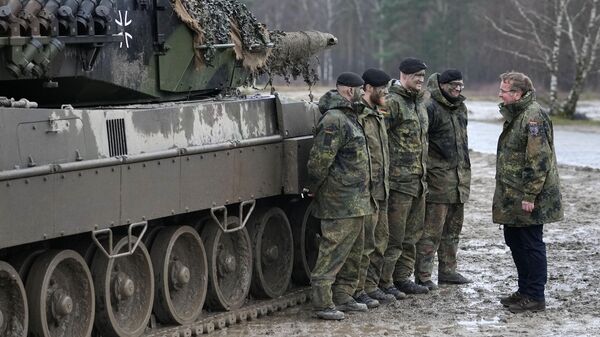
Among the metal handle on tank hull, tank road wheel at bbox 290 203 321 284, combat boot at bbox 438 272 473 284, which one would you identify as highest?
the metal handle on tank hull

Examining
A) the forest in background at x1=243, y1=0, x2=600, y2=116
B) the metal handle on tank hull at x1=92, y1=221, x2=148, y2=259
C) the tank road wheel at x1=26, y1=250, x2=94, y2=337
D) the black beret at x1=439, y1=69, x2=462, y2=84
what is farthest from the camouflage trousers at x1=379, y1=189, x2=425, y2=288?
the forest in background at x1=243, y1=0, x2=600, y2=116

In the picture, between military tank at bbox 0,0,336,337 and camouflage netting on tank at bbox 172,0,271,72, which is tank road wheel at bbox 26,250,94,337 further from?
camouflage netting on tank at bbox 172,0,271,72

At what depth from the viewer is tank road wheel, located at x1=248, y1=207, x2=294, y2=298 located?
38.2ft

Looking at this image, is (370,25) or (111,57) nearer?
(111,57)

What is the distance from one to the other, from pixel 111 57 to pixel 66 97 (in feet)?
1.51

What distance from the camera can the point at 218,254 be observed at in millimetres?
11203

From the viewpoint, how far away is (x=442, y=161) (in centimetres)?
1228

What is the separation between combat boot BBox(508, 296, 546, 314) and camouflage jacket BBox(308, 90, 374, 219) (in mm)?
1502

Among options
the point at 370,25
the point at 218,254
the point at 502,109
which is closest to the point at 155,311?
the point at 218,254

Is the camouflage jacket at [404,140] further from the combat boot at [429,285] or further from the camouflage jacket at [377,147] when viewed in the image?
the combat boot at [429,285]

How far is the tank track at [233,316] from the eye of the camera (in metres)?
10.2

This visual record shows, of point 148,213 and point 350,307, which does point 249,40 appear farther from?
point 148,213

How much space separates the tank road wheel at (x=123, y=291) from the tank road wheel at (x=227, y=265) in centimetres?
92

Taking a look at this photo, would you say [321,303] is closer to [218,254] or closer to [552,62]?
[218,254]
